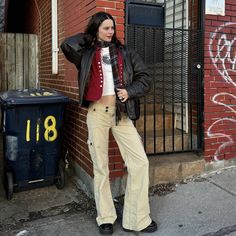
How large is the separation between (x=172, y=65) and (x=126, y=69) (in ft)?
4.44

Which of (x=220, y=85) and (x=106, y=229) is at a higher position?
(x=220, y=85)

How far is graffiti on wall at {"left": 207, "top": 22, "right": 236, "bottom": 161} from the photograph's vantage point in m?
4.37

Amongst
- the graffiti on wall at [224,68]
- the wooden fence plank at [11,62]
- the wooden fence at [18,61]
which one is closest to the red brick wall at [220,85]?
the graffiti on wall at [224,68]

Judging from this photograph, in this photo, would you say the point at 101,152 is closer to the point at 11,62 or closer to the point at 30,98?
the point at 30,98

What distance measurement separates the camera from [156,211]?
3.57 metres

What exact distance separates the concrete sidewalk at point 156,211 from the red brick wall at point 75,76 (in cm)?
43

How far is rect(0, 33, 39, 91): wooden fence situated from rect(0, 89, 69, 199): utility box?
3112mm

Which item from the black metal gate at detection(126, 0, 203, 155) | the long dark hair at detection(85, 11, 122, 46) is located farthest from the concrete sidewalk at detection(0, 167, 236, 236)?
the long dark hair at detection(85, 11, 122, 46)

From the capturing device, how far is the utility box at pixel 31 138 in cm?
395

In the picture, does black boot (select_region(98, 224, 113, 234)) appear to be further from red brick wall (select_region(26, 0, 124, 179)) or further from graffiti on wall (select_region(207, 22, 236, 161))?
graffiti on wall (select_region(207, 22, 236, 161))

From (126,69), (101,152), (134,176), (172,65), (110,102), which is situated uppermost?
(172,65)

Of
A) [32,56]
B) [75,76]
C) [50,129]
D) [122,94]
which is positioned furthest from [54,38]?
[122,94]

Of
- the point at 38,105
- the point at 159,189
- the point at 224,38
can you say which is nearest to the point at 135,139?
the point at 159,189

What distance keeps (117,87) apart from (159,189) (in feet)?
4.88
